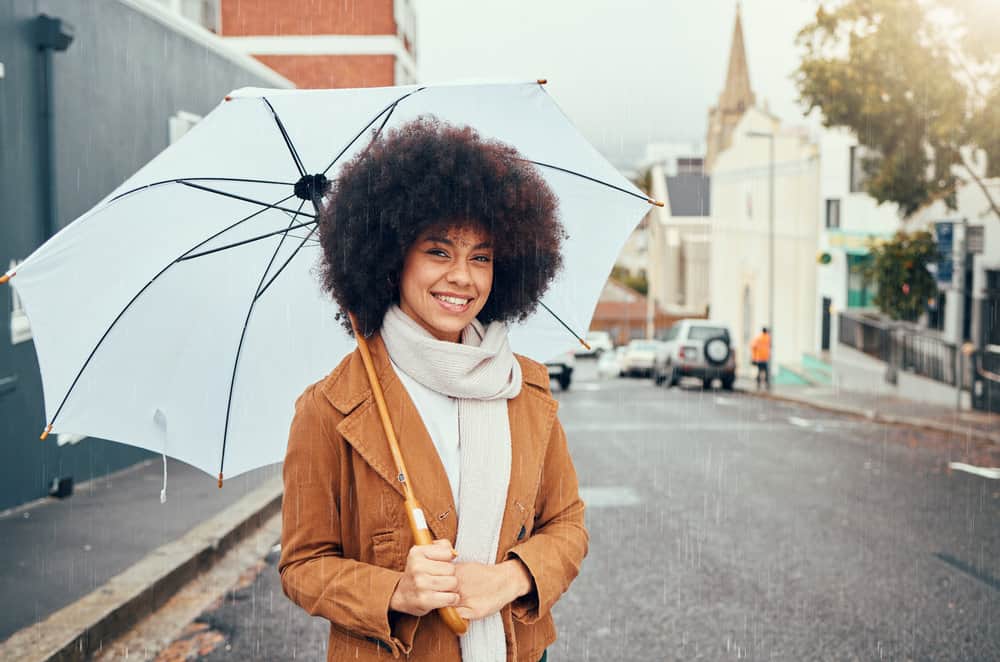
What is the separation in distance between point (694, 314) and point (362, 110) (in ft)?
221

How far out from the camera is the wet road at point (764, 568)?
206 inches

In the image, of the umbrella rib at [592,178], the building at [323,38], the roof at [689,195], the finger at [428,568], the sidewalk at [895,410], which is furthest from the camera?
the roof at [689,195]

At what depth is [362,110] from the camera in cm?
274

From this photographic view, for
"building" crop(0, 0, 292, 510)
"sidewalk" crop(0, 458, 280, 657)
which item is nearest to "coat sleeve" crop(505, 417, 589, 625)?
"sidewalk" crop(0, 458, 280, 657)

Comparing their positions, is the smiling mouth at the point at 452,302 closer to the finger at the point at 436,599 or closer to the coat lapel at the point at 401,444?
the coat lapel at the point at 401,444

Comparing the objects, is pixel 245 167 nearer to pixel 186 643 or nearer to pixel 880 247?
pixel 186 643

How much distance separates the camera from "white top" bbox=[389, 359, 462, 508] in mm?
2293

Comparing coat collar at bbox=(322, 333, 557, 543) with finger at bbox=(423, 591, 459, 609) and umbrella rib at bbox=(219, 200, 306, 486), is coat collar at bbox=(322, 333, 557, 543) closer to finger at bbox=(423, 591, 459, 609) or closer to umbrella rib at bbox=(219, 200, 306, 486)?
finger at bbox=(423, 591, 459, 609)

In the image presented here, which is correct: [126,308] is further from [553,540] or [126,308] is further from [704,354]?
[704,354]

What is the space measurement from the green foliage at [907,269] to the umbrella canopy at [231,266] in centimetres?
1565

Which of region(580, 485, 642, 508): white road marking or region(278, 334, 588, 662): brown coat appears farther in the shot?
region(580, 485, 642, 508): white road marking

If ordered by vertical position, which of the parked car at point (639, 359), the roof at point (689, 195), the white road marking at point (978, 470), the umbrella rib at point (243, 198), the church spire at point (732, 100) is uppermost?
the church spire at point (732, 100)

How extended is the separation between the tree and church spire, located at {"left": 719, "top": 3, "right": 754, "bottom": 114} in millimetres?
70474

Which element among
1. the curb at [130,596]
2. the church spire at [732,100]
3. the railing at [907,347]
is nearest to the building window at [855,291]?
the railing at [907,347]
